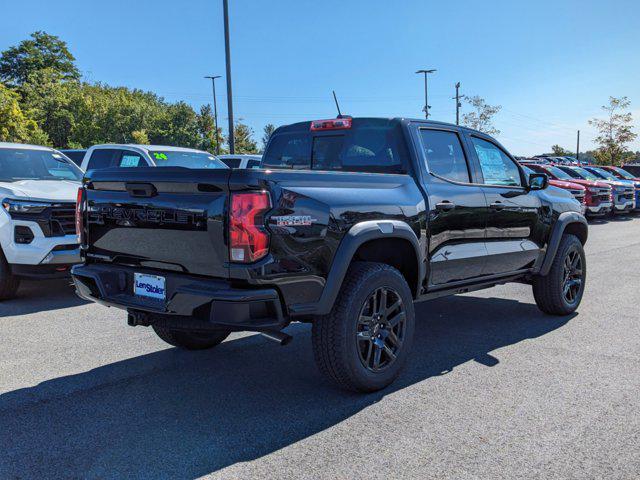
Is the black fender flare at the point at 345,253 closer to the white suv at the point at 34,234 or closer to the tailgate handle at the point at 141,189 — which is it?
the tailgate handle at the point at 141,189

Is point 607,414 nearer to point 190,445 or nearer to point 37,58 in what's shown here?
point 190,445

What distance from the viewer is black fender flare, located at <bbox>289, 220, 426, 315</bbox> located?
3.50 metres

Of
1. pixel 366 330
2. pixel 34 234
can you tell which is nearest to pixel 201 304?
pixel 366 330

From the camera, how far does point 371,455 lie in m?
3.04

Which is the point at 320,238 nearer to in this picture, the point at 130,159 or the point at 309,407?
the point at 309,407

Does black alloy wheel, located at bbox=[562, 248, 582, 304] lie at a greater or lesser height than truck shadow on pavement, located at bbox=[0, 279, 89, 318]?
greater

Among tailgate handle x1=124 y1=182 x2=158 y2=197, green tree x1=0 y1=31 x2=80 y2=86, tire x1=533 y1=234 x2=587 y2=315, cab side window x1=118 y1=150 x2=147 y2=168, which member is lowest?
tire x1=533 y1=234 x2=587 y2=315

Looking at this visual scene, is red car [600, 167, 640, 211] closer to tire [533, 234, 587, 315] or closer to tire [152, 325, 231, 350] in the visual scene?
tire [533, 234, 587, 315]

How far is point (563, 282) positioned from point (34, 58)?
82.4 meters

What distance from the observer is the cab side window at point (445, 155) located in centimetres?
461

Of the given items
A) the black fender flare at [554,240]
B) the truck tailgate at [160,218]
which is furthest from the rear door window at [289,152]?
the black fender flare at [554,240]

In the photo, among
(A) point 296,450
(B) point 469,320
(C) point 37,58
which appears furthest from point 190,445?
(C) point 37,58

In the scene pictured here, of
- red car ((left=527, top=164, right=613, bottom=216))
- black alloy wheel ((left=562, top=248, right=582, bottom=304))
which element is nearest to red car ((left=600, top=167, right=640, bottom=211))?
red car ((left=527, top=164, right=613, bottom=216))

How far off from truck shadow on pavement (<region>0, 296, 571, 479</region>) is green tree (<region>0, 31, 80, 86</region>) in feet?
251
